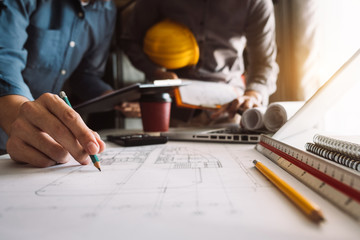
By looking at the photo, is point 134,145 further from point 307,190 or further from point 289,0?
point 289,0

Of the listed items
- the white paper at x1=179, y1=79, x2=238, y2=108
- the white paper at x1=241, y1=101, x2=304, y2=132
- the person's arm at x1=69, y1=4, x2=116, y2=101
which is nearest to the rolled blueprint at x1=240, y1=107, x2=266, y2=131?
the white paper at x1=241, y1=101, x2=304, y2=132

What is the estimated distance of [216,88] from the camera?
3.28ft

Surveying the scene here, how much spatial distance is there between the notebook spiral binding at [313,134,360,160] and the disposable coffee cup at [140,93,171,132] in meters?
0.52

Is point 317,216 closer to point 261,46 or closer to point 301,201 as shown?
point 301,201

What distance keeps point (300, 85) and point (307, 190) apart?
4.43ft

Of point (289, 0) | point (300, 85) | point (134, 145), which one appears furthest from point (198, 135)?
point (289, 0)

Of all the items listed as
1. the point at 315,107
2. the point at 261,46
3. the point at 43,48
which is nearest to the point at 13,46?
the point at 43,48

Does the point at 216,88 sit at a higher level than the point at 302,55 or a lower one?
lower

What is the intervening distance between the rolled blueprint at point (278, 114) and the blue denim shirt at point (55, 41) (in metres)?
0.73

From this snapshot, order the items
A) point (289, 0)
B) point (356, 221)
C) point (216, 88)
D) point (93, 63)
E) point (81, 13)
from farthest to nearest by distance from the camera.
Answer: point (289, 0), point (93, 63), point (81, 13), point (216, 88), point (356, 221)

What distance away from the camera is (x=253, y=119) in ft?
2.40

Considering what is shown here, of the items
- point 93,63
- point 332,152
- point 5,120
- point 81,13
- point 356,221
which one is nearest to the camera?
point 356,221

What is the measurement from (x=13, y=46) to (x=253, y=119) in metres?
0.81

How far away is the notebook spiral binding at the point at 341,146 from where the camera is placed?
311 millimetres
